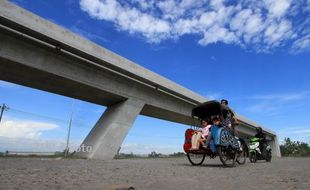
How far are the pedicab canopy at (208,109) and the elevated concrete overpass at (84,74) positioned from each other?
6.79 metres

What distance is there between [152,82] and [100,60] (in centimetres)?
453

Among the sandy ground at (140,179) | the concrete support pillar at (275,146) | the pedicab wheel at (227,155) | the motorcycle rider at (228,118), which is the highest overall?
the concrete support pillar at (275,146)

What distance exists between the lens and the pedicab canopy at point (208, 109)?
10037mm

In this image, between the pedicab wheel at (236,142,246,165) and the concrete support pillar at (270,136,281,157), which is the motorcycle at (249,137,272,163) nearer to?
the pedicab wheel at (236,142,246,165)

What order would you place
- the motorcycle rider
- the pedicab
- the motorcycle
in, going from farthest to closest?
the motorcycle < the motorcycle rider < the pedicab

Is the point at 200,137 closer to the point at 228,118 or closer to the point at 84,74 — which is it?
the point at 228,118

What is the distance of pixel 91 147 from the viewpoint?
17.2 meters

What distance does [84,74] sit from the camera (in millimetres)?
15953

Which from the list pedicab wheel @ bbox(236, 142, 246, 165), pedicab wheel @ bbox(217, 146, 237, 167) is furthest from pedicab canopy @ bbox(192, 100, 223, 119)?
pedicab wheel @ bbox(236, 142, 246, 165)

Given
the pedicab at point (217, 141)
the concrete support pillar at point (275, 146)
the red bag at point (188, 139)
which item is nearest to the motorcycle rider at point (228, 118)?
the pedicab at point (217, 141)

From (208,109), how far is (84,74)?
25.6 ft

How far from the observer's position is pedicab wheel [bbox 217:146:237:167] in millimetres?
9194

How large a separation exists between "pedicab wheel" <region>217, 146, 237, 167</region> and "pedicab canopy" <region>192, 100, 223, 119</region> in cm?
111

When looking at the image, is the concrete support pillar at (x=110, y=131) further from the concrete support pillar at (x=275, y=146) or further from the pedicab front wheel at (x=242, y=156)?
the concrete support pillar at (x=275, y=146)
